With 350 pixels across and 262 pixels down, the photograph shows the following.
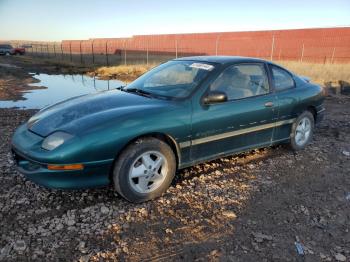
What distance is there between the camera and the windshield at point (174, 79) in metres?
4.29

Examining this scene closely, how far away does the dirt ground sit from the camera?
3.02 meters

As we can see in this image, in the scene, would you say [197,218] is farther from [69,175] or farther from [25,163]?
[25,163]

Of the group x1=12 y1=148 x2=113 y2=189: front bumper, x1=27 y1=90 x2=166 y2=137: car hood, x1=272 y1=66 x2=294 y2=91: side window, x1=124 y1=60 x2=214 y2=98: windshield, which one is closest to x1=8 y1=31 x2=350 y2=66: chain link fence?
x1=272 y1=66 x2=294 y2=91: side window

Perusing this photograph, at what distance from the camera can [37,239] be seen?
3.13 metres

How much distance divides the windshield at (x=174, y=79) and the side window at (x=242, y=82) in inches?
8.5

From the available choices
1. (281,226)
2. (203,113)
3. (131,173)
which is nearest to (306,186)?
(281,226)

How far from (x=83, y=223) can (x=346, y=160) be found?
4.04 meters

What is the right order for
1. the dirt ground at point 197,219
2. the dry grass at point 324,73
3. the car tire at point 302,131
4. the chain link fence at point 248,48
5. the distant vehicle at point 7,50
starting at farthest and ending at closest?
1. the distant vehicle at point 7,50
2. the chain link fence at point 248,48
3. the dry grass at point 324,73
4. the car tire at point 302,131
5. the dirt ground at point 197,219

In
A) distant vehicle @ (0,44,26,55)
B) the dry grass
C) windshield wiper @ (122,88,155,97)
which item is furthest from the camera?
distant vehicle @ (0,44,26,55)

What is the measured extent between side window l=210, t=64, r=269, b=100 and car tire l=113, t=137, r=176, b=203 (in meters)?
1.06

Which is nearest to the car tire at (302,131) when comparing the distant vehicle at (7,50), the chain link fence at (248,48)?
the chain link fence at (248,48)

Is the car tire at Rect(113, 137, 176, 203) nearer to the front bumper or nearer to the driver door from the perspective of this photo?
the front bumper

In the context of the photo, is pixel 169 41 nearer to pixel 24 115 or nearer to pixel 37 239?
pixel 24 115

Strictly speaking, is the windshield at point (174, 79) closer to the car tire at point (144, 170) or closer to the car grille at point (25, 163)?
the car tire at point (144, 170)
